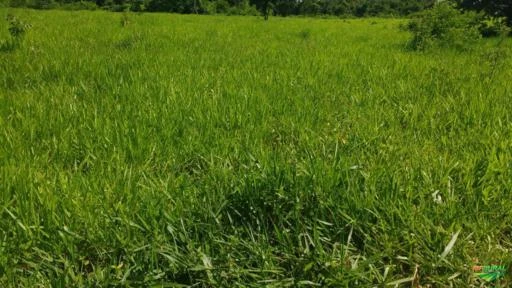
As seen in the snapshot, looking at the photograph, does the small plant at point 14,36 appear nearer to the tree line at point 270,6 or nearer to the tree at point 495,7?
the tree line at point 270,6

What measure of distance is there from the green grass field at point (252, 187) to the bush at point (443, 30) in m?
4.00

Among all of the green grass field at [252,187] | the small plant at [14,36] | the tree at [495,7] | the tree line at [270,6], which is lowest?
the green grass field at [252,187]

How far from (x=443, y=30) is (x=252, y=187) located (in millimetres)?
7587

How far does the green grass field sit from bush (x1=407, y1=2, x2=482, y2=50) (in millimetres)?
4002

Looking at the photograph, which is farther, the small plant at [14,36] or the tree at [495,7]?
the tree at [495,7]

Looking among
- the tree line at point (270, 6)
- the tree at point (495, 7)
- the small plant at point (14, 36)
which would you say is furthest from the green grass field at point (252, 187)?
the tree at point (495, 7)

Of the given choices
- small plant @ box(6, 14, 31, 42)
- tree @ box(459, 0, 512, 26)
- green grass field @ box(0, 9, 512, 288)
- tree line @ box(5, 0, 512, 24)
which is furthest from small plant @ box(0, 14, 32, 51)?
tree @ box(459, 0, 512, 26)

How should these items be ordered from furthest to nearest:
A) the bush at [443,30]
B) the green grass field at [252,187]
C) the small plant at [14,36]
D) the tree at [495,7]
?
the tree at [495,7], the bush at [443,30], the small plant at [14,36], the green grass field at [252,187]

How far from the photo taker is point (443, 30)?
7754 mm

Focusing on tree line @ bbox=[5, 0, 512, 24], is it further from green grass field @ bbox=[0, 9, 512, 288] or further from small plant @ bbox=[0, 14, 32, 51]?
small plant @ bbox=[0, 14, 32, 51]

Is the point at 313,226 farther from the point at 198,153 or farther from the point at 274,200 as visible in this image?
the point at 198,153

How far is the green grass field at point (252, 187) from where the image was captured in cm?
136

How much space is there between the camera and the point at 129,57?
17.1 feet

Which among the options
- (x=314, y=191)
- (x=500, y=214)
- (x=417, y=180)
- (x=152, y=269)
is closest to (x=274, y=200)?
(x=314, y=191)
